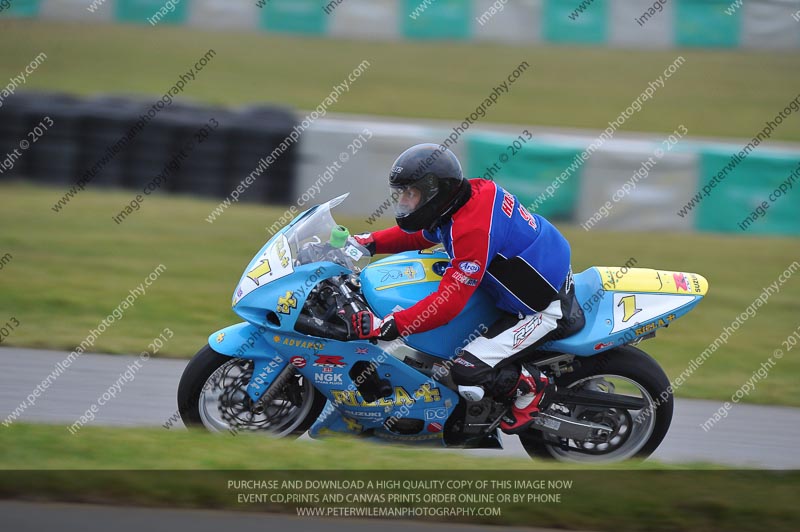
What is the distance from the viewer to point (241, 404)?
539 centimetres

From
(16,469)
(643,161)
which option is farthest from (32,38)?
(16,469)

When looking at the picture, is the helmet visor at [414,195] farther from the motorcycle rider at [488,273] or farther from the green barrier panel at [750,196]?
the green barrier panel at [750,196]

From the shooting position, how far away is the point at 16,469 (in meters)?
4.29

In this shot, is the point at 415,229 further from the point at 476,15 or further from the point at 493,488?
the point at 476,15

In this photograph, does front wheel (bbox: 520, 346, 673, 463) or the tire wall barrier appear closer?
front wheel (bbox: 520, 346, 673, 463)

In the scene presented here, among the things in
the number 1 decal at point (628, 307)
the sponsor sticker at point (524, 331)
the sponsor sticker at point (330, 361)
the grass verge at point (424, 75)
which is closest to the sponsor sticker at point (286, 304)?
the sponsor sticker at point (330, 361)

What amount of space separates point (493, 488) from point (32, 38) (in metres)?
20.3

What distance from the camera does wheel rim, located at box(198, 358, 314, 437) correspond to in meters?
5.35

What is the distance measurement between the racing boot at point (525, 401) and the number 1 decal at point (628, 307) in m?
0.58

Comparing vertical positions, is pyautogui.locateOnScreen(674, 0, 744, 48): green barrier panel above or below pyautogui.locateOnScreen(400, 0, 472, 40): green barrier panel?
above

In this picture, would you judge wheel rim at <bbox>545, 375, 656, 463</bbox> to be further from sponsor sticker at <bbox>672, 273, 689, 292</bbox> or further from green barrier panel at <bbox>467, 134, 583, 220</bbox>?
green barrier panel at <bbox>467, 134, 583, 220</bbox>

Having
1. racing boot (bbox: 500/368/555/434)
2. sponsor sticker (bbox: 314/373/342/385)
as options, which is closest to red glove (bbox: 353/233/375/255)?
sponsor sticker (bbox: 314/373/342/385)

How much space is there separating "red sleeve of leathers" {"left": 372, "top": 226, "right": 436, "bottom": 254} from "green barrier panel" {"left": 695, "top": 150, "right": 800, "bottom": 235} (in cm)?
759

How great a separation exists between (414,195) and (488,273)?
603 mm
